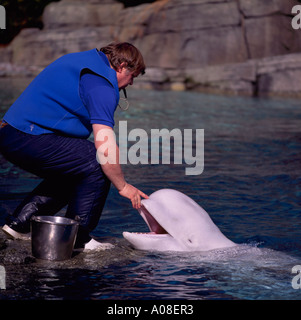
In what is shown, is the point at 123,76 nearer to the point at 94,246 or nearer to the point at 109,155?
the point at 109,155

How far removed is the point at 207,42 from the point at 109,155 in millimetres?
19717

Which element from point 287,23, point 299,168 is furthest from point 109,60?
point 287,23

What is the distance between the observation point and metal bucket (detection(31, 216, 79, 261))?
3.86 meters

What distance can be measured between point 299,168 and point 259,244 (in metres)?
3.50

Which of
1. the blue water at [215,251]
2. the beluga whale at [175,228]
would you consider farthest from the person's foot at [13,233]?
the beluga whale at [175,228]

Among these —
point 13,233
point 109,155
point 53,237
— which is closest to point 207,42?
point 13,233

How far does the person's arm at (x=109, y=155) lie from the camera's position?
376cm

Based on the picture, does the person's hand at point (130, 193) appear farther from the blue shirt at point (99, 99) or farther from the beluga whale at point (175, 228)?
the blue shirt at point (99, 99)

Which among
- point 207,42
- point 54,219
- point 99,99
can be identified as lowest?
point 54,219

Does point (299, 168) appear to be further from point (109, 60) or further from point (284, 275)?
point (109, 60)

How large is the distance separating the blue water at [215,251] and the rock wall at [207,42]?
8.78 meters

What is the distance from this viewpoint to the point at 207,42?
2288 cm

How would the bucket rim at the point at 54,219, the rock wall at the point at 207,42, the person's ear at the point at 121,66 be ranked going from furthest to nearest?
the rock wall at the point at 207,42, the person's ear at the point at 121,66, the bucket rim at the point at 54,219

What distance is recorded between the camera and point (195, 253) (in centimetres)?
435
